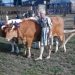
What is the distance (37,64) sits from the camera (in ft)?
35.0

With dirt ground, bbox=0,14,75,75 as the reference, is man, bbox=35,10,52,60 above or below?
above

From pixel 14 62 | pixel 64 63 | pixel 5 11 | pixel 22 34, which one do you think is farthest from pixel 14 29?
pixel 5 11

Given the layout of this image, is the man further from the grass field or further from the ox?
the grass field

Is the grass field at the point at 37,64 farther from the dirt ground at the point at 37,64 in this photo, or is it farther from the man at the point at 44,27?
the man at the point at 44,27

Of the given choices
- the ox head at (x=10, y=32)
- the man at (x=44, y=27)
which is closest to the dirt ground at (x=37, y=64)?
the man at (x=44, y=27)

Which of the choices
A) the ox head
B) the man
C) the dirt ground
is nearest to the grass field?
the dirt ground

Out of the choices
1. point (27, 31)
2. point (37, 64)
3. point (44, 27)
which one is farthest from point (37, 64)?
point (27, 31)

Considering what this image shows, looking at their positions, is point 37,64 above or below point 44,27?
below

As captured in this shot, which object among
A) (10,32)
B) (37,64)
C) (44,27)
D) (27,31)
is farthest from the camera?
(27,31)

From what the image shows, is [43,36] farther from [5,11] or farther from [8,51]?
[5,11]

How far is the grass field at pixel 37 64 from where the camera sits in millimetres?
9812

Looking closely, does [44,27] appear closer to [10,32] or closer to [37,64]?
[10,32]

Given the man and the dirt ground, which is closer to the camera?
the dirt ground

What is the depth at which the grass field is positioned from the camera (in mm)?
9812
